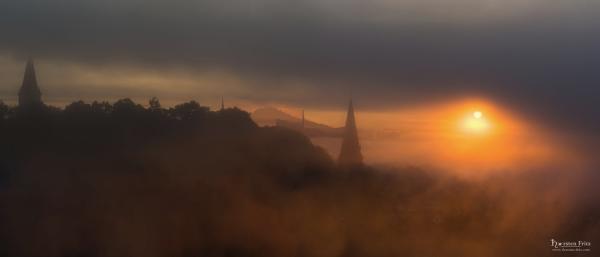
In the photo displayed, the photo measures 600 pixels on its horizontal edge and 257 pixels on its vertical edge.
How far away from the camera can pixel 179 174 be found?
57.6 ft

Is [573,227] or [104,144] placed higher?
[104,144]

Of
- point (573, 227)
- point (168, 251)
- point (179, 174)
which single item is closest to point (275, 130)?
point (179, 174)

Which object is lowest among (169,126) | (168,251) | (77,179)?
(168,251)

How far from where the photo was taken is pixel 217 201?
1722cm

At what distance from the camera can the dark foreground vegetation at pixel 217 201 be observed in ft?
53.3

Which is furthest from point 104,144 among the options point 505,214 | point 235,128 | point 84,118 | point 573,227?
point 573,227

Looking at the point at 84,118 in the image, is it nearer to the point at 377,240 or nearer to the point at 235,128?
the point at 235,128

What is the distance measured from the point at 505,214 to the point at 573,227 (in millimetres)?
1511

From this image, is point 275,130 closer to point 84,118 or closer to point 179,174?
point 179,174

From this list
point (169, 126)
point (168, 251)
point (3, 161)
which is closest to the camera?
point (168, 251)

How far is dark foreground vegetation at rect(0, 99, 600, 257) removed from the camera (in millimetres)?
16250

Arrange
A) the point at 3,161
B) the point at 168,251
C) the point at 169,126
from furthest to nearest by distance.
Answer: the point at 169,126 < the point at 3,161 < the point at 168,251

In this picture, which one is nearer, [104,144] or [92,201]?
[92,201]

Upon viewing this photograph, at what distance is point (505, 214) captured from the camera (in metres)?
17.9
